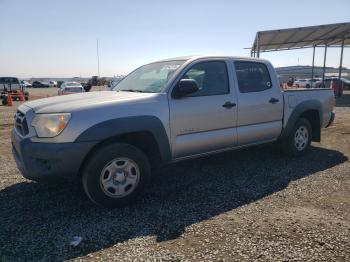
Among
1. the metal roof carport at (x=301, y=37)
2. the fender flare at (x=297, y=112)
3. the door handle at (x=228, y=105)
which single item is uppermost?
the metal roof carport at (x=301, y=37)

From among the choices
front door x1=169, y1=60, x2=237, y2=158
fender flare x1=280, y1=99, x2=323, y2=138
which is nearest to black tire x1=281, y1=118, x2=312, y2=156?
fender flare x1=280, y1=99, x2=323, y2=138

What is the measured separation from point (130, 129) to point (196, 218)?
1283 mm

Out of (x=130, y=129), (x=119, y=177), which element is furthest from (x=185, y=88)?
(x=119, y=177)

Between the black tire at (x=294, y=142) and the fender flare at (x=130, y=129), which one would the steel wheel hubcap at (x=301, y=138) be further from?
the fender flare at (x=130, y=129)

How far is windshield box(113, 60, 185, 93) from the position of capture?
453 centimetres

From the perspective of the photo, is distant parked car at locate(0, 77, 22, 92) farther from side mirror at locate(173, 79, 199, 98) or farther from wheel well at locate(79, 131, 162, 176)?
side mirror at locate(173, 79, 199, 98)

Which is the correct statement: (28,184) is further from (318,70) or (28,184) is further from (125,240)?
(318,70)

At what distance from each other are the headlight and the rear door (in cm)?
260

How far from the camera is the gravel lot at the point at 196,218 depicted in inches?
119

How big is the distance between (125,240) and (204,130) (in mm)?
1976

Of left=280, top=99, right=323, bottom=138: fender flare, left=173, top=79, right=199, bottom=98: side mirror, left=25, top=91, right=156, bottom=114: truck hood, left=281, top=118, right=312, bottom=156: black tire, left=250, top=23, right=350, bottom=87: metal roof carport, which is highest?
left=250, top=23, right=350, bottom=87: metal roof carport

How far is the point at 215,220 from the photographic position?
144 inches

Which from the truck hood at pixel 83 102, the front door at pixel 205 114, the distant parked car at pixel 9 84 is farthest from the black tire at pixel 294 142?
the distant parked car at pixel 9 84

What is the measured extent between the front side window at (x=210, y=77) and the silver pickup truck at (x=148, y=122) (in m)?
0.01
